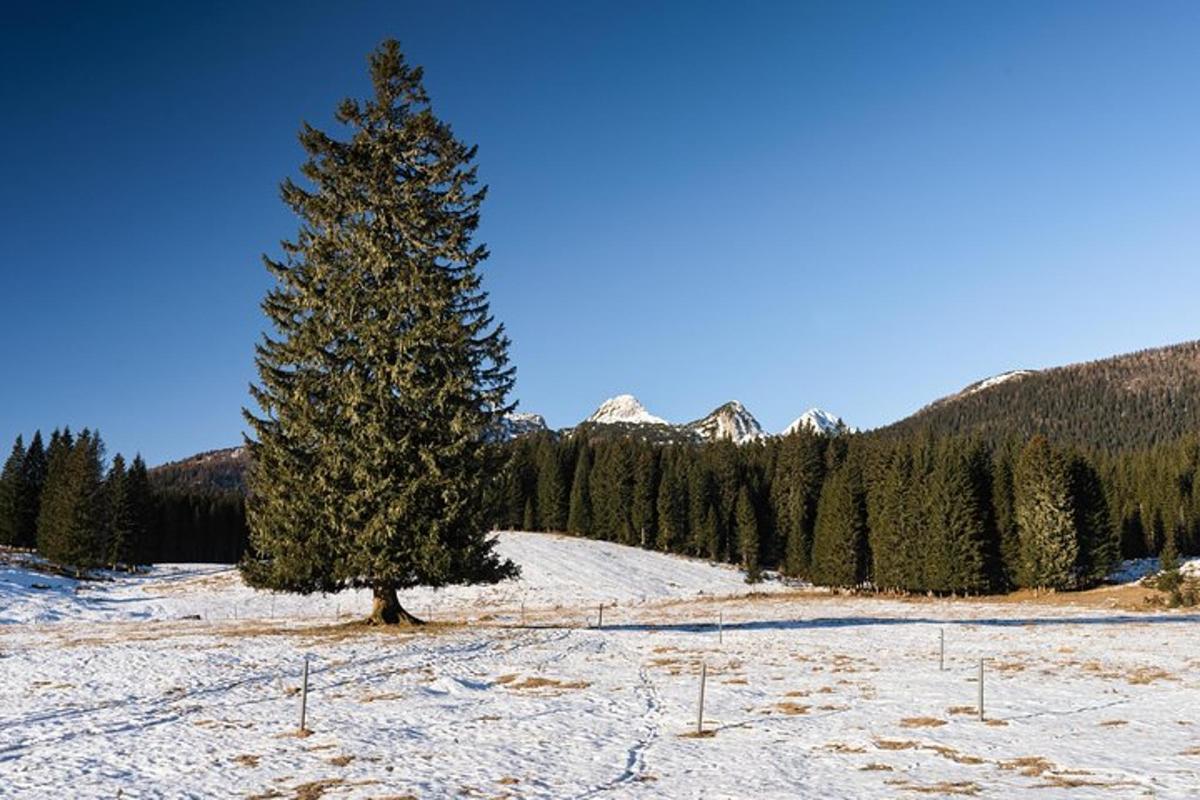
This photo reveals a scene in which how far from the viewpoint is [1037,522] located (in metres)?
79.2

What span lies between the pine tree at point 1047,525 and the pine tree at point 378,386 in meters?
63.9

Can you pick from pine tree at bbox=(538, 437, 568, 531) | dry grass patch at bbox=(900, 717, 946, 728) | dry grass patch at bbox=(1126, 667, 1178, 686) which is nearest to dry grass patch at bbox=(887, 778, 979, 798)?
dry grass patch at bbox=(900, 717, 946, 728)

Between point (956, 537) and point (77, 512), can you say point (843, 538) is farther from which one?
point (77, 512)

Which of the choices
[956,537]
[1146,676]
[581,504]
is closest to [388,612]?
[1146,676]

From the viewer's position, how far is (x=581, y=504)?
121 m

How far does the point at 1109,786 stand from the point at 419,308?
27258 millimetres

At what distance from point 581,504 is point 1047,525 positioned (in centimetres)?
6207

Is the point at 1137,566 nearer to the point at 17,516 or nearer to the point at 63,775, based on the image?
the point at 63,775

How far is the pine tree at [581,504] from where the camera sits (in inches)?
4765

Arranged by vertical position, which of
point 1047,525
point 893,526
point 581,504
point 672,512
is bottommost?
point 893,526

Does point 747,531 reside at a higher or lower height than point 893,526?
lower

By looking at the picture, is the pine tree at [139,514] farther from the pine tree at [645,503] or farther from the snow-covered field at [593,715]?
the snow-covered field at [593,715]

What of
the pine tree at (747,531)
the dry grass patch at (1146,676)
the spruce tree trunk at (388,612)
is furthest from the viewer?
the pine tree at (747,531)

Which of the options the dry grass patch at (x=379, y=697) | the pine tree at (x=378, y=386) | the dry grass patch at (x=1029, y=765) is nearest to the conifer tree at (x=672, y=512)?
the pine tree at (x=378, y=386)
